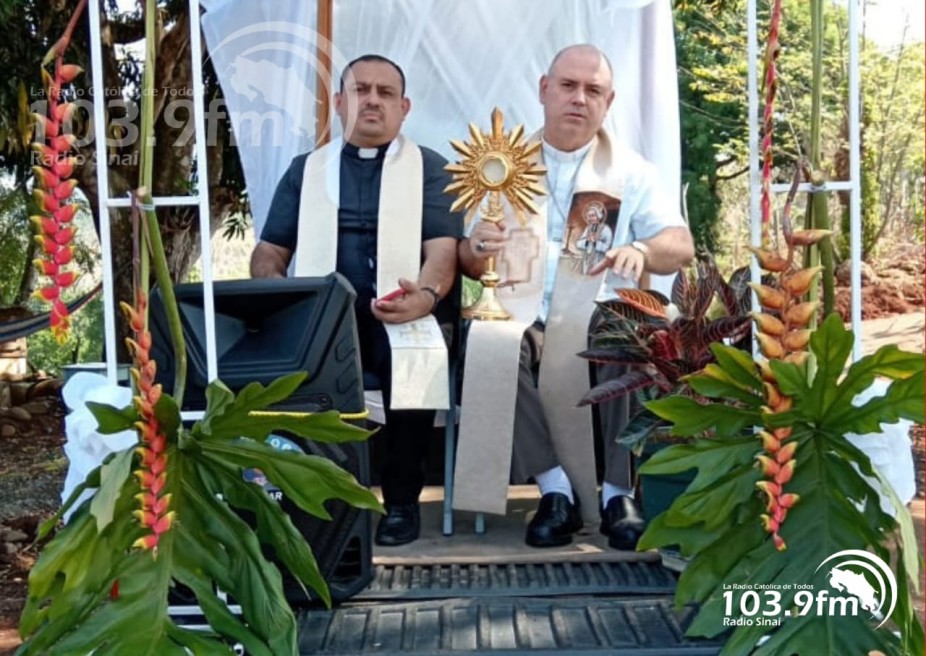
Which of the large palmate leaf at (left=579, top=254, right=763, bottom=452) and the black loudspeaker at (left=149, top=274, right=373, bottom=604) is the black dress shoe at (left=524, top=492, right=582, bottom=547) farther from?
the black loudspeaker at (left=149, top=274, right=373, bottom=604)

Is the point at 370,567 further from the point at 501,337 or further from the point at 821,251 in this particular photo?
the point at 821,251

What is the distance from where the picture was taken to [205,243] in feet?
8.73

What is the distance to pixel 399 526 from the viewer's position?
353cm

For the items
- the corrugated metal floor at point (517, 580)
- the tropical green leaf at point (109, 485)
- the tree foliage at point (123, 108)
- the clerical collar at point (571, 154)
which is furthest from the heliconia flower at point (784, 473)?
the tree foliage at point (123, 108)

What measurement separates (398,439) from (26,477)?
5.04 meters

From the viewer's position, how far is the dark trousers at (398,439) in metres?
3.59

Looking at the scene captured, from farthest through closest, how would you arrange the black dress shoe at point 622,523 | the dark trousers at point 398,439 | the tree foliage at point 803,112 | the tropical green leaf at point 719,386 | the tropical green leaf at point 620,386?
the tree foliage at point 803,112
the dark trousers at point 398,439
the black dress shoe at point 622,523
the tropical green leaf at point 620,386
the tropical green leaf at point 719,386

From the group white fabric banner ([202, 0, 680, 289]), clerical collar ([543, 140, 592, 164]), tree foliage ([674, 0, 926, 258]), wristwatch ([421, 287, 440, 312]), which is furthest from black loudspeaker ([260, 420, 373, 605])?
tree foliage ([674, 0, 926, 258])

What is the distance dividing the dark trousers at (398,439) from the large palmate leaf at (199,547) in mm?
Result: 1084

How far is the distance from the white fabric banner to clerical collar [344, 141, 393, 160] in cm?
87

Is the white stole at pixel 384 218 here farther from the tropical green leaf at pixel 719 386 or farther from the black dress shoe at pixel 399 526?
the tropical green leaf at pixel 719 386

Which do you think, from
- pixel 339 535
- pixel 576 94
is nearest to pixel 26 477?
pixel 576 94

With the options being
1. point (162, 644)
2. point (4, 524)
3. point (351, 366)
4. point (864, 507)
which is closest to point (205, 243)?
point (351, 366)

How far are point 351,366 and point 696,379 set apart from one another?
0.94 m
